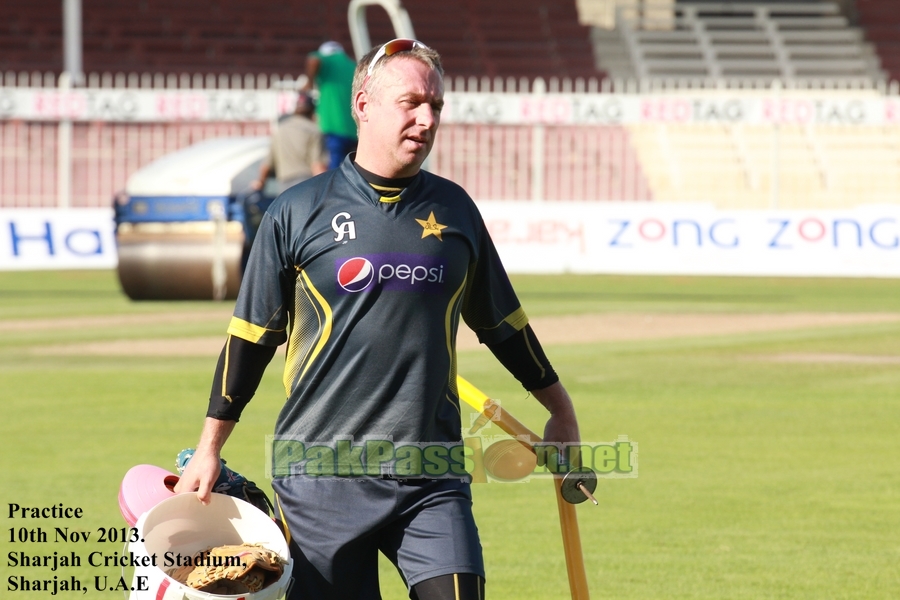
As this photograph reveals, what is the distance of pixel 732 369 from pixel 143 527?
9.14 meters

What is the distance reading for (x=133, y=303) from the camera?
17.4 metres

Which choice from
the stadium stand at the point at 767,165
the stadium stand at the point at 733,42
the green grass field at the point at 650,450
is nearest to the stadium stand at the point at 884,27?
the stadium stand at the point at 733,42

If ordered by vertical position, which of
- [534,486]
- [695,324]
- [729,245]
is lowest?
[534,486]

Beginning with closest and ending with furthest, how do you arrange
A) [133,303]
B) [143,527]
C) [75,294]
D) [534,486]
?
[143,527]
[534,486]
[133,303]
[75,294]

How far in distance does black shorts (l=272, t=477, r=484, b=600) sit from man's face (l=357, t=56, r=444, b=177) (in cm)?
77

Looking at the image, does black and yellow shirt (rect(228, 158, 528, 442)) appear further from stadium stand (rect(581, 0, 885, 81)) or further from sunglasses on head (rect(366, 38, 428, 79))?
stadium stand (rect(581, 0, 885, 81))

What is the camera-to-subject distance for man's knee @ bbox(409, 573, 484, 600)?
3594 millimetres

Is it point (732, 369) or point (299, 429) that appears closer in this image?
point (299, 429)

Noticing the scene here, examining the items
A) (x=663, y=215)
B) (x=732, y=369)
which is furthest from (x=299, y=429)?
(x=663, y=215)

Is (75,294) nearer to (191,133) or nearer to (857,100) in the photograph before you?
(191,133)

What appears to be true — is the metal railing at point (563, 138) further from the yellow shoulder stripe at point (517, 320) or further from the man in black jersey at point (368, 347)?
the man in black jersey at point (368, 347)

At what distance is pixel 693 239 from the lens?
809 inches

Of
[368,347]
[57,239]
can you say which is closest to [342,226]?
[368,347]

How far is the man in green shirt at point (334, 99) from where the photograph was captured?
1395 cm
